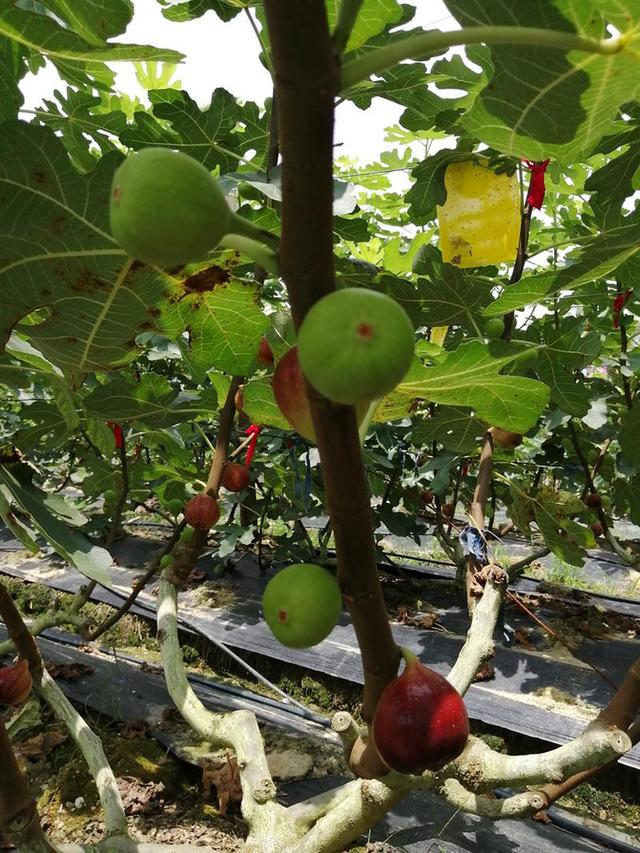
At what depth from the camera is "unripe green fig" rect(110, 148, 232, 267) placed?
38 cm

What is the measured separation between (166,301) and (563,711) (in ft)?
9.62

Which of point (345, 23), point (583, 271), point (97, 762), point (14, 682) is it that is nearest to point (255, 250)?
point (345, 23)

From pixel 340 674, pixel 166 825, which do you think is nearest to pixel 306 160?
pixel 166 825

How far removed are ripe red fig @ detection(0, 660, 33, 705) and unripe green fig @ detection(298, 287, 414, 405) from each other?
1506mm

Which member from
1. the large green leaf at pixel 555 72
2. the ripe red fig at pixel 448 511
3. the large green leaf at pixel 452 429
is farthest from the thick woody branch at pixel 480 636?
the ripe red fig at pixel 448 511

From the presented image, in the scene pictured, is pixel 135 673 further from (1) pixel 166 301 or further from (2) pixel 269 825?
(1) pixel 166 301

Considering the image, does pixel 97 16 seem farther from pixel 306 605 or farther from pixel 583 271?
pixel 306 605

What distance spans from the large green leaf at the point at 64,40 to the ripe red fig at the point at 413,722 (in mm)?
1007

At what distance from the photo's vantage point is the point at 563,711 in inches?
120

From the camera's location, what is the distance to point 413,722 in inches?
22.3

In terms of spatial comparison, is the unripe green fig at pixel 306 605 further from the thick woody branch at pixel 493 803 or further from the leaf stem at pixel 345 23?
the thick woody branch at pixel 493 803

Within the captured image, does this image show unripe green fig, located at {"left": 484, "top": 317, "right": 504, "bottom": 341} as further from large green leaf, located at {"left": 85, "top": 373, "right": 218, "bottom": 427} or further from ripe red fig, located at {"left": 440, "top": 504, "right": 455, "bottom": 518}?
ripe red fig, located at {"left": 440, "top": 504, "right": 455, "bottom": 518}

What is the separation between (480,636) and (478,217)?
83cm

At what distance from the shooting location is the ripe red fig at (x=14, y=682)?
1.55m
